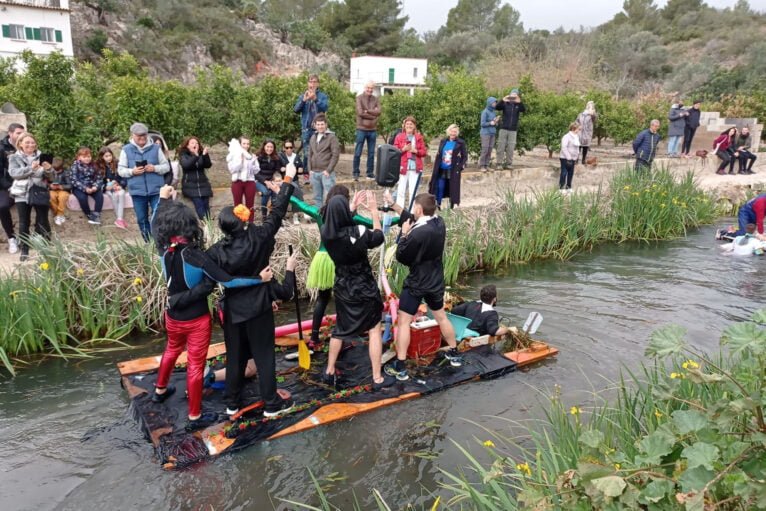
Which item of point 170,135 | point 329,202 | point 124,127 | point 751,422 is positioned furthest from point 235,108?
point 751,422

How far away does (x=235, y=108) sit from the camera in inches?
452

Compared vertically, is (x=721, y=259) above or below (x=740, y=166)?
below

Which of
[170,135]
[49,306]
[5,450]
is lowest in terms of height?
[5,450]

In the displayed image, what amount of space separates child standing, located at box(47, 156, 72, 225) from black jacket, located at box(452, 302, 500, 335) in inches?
241

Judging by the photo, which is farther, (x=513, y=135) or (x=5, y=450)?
(x=513, y=135)

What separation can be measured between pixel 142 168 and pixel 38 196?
1473mm

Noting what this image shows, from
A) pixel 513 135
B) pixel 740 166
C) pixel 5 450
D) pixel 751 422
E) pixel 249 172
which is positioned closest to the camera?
pixel 751 422

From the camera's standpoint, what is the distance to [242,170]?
30.2 feet

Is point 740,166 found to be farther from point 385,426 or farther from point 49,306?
point 49,306

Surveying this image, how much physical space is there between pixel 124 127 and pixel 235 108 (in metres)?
2.25

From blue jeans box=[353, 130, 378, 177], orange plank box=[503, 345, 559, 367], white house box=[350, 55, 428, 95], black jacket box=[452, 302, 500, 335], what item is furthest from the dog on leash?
white house box=[350, 55, 428, 95]

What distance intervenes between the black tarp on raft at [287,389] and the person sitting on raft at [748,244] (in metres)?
6.72

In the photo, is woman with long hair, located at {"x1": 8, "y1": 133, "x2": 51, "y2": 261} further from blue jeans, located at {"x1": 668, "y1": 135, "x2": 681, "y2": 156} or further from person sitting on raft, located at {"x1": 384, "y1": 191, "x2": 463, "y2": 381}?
blue jeans, located at {"x1": 668, "y1": 135, "x2": 681, "y2": 156}

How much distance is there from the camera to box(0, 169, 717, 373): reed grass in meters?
6.15
